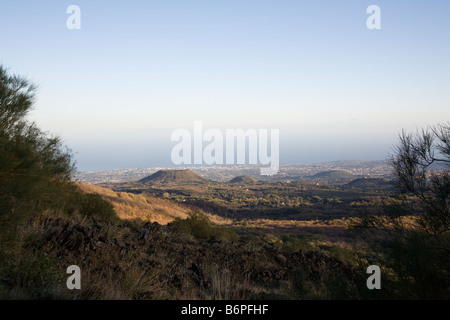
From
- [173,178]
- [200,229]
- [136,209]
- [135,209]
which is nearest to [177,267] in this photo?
[200,229]

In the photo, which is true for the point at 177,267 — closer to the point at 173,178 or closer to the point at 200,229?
the point at 200,229

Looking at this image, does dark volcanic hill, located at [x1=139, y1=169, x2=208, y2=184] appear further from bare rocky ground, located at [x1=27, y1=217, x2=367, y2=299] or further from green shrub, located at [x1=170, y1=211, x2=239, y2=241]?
bare rocky ground, located at [x1=27, y1=217, x2=367, y2=299]

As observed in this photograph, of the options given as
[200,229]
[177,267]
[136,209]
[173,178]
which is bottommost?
[173,178]

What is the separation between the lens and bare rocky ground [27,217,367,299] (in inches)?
217

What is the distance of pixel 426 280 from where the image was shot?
5.83m

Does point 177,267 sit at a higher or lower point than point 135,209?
higher

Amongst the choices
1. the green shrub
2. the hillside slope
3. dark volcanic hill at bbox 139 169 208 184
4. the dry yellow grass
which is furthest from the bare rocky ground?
dark volcanic hill at bbox 139 169 208 184

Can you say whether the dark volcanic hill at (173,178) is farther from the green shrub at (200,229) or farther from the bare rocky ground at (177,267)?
the bare rocky ground at (177,267)

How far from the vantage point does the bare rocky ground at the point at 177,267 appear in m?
5.50

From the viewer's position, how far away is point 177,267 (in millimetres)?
7691

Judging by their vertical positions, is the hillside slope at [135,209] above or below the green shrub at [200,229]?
below

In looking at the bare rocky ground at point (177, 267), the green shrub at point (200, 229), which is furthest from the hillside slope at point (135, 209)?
the bare rocky ground at point (177, 267)
